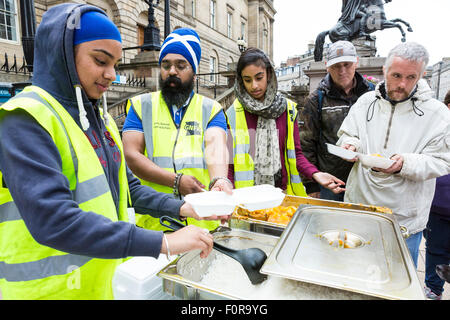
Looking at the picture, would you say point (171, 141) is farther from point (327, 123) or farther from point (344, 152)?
point (327, 123)

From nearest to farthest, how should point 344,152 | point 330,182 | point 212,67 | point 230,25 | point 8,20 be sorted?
point 344,152 < point 330,182 < point 8,20 < point 212,67 < point 230,25

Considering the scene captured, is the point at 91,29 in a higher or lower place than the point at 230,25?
lower

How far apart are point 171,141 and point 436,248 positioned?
8.70ft

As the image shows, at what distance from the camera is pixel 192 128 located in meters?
1.90

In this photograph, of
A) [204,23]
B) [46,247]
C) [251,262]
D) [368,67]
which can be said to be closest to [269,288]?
[251,262]

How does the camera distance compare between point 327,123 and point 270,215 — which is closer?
point 270,215

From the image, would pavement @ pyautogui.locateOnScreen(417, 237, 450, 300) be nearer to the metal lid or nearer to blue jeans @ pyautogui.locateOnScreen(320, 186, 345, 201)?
blue jeans @ pyautogui.locateOnScreen(320, 186, 345, 201)

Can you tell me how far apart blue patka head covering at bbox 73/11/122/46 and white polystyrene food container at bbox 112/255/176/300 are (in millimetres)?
817

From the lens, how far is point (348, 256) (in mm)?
1131

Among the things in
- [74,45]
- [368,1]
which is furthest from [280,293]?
[368,1]

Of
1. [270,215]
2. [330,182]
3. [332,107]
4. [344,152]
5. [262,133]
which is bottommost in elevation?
[270,215]

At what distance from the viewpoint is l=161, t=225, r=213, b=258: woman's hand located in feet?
3.06

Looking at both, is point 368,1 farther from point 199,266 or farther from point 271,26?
point 271,26

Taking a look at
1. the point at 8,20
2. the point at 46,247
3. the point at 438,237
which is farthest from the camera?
the point at 8,20
